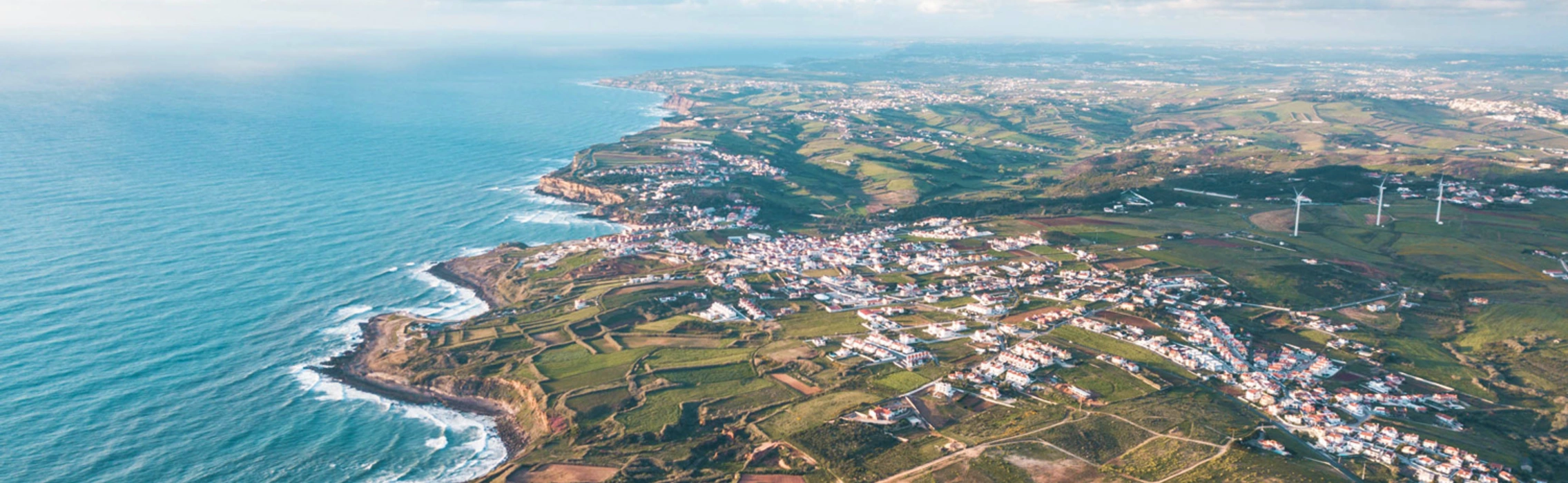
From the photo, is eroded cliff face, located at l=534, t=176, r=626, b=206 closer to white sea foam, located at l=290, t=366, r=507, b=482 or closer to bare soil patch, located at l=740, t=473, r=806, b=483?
white sea foam, located at l=290, t=366, r=507, b=482

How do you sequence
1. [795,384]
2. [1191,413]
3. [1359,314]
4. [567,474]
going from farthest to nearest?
1. [1359,314]
2. [795,384]
3. [1191,413]
4. [567,474]

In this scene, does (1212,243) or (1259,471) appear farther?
(1212,243)

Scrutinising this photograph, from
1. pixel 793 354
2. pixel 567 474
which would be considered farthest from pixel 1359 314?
pixel 567 474

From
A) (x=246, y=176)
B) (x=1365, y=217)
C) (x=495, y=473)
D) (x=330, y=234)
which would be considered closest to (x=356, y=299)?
(x=330, y=234)

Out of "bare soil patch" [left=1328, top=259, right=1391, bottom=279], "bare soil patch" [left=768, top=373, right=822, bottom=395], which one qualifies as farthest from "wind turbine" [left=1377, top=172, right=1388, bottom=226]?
"bare soil patch" [left=768, top=373, right=822, bottom=395]

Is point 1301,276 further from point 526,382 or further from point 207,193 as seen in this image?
point 207,193

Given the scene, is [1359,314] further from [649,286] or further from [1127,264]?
[649,286]
